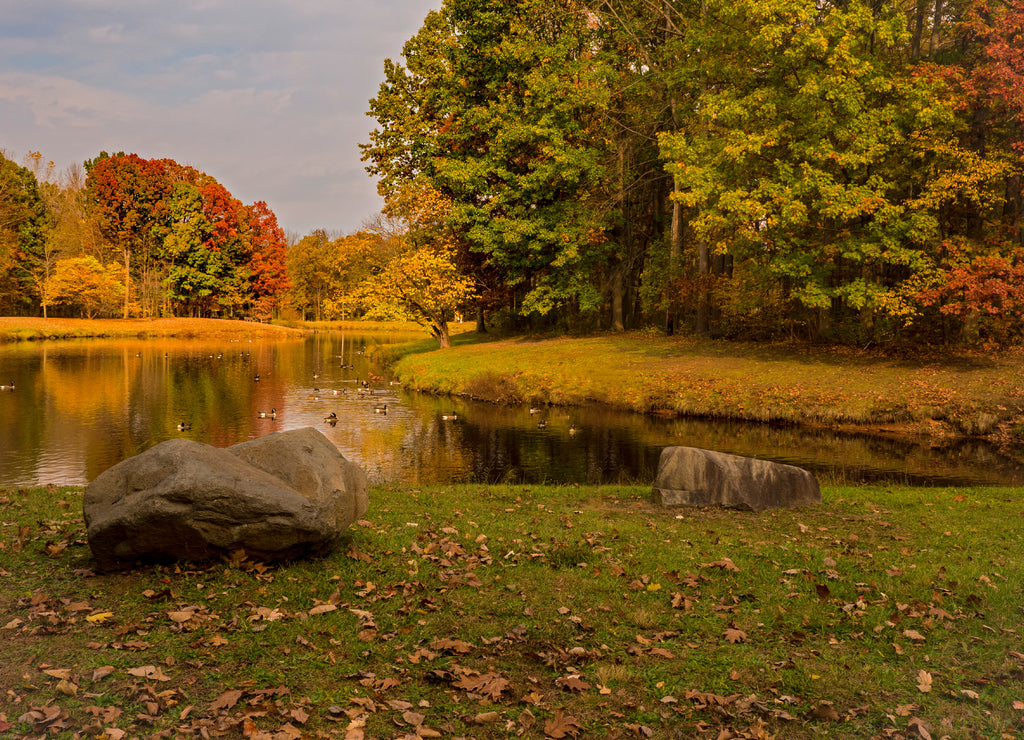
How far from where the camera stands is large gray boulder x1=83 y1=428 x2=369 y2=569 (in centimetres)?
749

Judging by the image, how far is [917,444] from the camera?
22.7 m

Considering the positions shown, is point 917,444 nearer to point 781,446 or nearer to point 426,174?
point 781,446

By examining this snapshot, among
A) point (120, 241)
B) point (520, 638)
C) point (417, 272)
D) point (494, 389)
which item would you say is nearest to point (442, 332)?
point (417, 272)

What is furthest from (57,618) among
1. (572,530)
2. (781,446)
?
(781,446)

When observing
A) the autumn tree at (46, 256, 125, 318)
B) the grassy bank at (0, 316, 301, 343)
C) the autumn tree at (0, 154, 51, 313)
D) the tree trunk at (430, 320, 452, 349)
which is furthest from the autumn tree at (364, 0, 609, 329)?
the autumn tree at (0, 154, 51, 313)

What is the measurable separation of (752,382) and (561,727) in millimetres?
25098

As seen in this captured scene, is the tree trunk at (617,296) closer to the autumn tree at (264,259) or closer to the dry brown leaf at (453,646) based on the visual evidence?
the dry brown leaf at (453,646)

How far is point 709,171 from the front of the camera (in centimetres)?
2870

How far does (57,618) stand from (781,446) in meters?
20.5

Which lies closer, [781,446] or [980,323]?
[781,446]

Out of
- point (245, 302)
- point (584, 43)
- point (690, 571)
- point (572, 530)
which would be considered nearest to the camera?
point (690, 571)

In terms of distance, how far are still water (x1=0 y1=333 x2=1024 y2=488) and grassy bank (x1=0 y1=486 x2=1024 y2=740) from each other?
28.4 ft

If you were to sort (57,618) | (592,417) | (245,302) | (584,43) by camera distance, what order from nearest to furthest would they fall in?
1. (57,618)
2. (592,417)
3. (584,43)
4. (245,302)

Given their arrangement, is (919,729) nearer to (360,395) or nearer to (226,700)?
(226,700)
